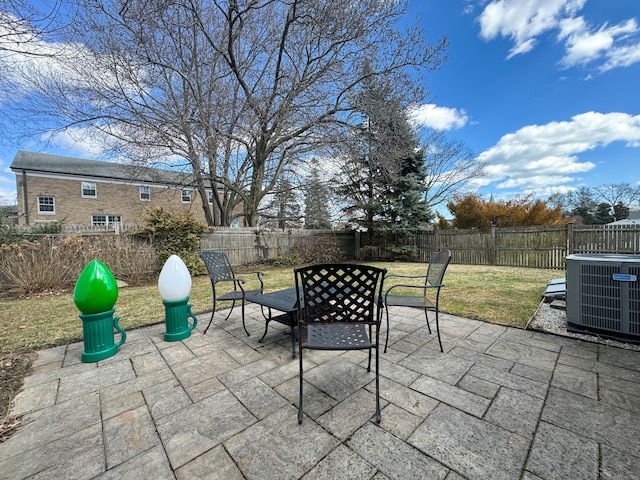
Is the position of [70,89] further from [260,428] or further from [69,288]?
[260,428]

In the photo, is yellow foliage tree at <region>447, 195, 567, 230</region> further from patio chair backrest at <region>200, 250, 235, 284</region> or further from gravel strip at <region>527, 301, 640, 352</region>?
patio chair backrest at <region>200, 250, 235, 284</region>

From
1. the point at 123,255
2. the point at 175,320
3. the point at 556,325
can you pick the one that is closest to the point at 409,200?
the point at 556,325

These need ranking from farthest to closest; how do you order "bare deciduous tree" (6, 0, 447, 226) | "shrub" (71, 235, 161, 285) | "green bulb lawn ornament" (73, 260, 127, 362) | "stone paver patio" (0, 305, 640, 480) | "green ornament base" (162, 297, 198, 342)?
"bare deciduous tree" (6, 0, 447, 226), "shrub" (71, 235, 161, 285), "green ornament base" (162, 297, 198, 342), "green bulb lawn ornament" (73, 260, 127, 362), "stone paver patio" (0, 305, 640, 480)

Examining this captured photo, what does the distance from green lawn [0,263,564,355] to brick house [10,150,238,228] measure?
10011 mm

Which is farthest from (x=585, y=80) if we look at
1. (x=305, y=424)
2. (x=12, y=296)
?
(x=12, y=296)

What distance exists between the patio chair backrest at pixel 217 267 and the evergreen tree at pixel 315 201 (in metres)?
7.56

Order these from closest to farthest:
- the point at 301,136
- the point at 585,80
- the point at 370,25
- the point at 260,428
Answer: the point at 260,428
the point at 370,25
the point at 585,80
the point at 301,136

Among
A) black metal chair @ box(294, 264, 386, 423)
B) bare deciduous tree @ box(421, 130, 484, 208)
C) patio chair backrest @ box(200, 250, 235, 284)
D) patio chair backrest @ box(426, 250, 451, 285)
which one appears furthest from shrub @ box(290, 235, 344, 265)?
black metal chair @ box(294, 264, 386, 423)

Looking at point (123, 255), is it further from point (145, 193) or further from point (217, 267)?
point (145, 193)

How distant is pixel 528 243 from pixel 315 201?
816 cm

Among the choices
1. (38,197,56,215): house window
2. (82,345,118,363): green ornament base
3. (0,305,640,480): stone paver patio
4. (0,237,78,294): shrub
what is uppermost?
(38,197,56,215): house window

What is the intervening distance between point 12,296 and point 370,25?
35.1 feet

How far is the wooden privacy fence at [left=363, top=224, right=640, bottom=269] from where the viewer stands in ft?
24.9

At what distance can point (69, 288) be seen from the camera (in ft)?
19.9
